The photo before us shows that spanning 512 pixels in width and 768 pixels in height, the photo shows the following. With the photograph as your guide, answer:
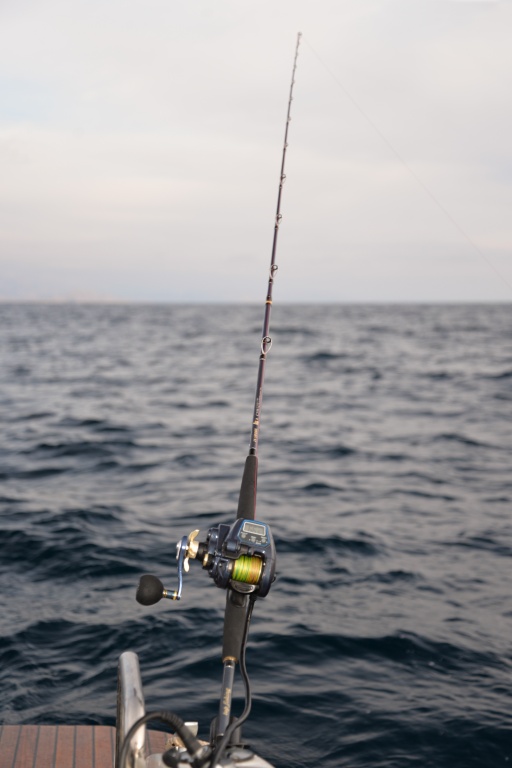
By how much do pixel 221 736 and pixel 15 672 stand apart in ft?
13.9

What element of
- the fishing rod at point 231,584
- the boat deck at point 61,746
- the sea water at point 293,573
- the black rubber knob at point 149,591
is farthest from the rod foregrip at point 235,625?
the sea water at point 293,573

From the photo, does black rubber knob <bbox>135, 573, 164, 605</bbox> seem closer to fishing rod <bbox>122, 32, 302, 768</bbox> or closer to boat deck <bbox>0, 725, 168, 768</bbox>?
fishing rod <bbox>122, 32, 302, 768</bbox>

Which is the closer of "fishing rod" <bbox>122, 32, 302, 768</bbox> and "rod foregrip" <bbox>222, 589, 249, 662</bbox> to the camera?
"fishing rod" <bbox>122, 32, 302, 768</bbox>

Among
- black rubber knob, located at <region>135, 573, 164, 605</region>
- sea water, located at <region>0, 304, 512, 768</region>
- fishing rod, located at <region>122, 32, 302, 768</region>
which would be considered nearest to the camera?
fishing rod, located at <region>122, 32, 302, 768</region>

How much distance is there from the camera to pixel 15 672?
624cm

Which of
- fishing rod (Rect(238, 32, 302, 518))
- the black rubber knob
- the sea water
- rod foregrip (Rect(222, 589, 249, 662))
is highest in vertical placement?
fishing rod (Rect(238, 32, 302, 518))

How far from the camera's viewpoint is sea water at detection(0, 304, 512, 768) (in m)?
5.74

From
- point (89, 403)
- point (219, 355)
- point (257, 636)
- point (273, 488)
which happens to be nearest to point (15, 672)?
point (257, 636)

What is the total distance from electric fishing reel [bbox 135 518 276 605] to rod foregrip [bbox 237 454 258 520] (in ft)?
1.52

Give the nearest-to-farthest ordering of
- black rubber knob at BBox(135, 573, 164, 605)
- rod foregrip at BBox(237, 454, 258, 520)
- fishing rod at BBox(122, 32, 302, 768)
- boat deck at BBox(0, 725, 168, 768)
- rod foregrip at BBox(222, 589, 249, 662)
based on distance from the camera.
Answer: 1. fishing rod at BBox(122, 32, 302, 768)
2. black rubber knob at BBox(135, 573, 164, 605)
3. rod foregrip at BBox(222, 589, 249, 662)
4. rod foregrip at BBox(237, 454, 258, 520)
5. boat deck at BBox(0, 725, 168, 768)

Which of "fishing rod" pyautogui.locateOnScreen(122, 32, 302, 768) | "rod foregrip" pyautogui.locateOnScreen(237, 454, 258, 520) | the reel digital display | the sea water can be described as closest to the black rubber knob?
"fishing rod" pyautogui.locateOnScreen(122, 32, 302, 768)

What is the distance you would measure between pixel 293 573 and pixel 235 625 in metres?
5.90

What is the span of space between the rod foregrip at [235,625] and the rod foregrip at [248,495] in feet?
1.53

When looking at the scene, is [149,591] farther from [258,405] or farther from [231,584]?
[258,405]
